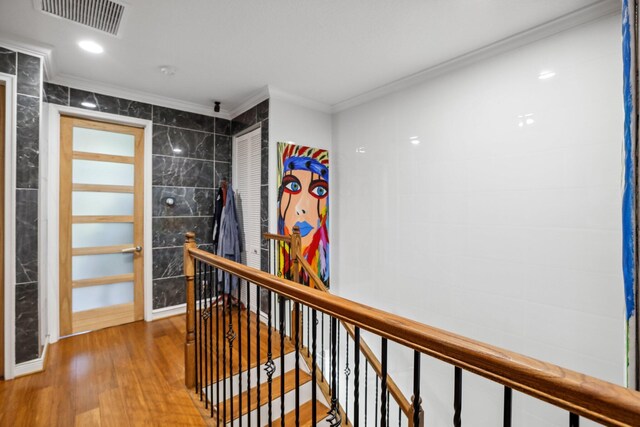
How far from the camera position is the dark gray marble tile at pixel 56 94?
2.63 meters

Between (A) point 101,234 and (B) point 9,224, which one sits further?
(A) point 101,234

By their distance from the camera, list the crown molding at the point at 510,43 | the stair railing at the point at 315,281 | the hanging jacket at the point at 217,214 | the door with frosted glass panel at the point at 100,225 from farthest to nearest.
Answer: the hanging jacket at the point at 217,214 → the door with frosted glass panel at the point at 100,225 → the stair railing at the point at 315,281 → the crown molding at the point at 510,43

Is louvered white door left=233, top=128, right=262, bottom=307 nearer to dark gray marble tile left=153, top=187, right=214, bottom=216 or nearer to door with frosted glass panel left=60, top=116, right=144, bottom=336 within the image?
dark gray marble tile left=153, top=187, right=214, bottom=216

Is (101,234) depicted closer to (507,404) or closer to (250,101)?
(250,101)

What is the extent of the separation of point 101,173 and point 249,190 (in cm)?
146

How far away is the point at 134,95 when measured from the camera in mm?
3023

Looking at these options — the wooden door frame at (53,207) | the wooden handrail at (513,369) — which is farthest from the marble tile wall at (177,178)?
the wooden handrail at (513,369)

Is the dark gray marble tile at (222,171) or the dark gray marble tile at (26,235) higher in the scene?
the dark gray marble tile at (222,171)

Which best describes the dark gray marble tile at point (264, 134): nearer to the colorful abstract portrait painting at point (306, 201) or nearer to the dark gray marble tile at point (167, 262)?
the colorful abstract portrait painting at point (306, 201)

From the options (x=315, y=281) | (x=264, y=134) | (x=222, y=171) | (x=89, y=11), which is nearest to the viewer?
(x=89, y=11)

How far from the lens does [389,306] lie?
2857mm

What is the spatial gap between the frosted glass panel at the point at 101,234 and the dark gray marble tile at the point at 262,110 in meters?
1.79

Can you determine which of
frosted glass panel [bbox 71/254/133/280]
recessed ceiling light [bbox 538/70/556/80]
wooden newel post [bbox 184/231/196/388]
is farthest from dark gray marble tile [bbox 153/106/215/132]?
recessed ceiling light [bbox 538/70/556/80]

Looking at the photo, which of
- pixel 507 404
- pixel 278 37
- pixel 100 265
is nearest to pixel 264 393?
pixel 507 404
